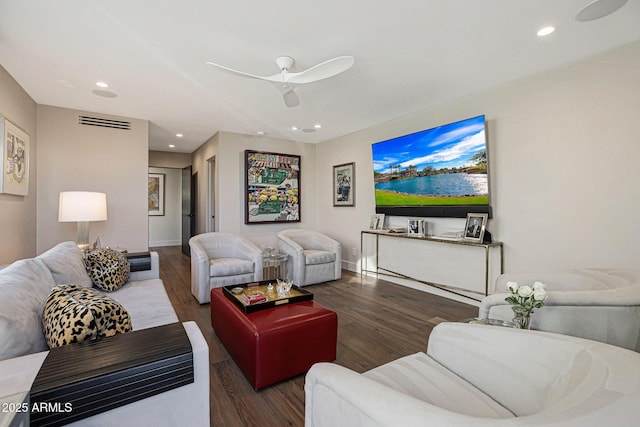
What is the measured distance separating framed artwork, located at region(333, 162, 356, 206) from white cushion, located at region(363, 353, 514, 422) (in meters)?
3.96

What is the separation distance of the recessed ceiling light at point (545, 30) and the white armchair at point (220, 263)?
3.55 m

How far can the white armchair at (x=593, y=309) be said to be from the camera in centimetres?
140

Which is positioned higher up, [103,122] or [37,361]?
[103,122]

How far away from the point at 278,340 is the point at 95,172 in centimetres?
389

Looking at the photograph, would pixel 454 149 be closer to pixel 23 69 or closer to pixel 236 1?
pixel 236 1

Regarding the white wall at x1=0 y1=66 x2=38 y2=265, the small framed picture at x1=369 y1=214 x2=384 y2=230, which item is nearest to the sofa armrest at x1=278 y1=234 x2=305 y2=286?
the small framed picture at x1=369 y1=214 x2=384 y2=230

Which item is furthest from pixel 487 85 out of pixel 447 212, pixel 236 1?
pixel 236 1

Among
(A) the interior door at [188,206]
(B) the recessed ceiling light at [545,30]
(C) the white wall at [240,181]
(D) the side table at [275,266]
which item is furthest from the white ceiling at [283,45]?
(A) the interior door at [188,206]

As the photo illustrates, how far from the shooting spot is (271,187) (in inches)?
211

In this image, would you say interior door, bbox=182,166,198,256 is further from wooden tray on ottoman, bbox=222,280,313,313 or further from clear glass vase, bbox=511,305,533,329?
clear glass vase, bbox=511,305,533,329

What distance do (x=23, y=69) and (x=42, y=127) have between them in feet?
4.15

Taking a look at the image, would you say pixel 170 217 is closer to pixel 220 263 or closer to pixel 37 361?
pixel 220 263

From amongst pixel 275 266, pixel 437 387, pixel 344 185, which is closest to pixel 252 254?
pixel 275 266

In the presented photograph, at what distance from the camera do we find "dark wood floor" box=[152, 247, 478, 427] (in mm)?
1673
